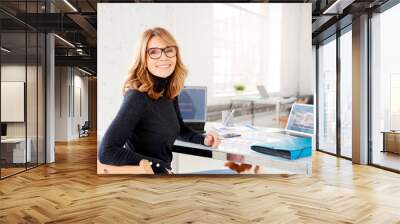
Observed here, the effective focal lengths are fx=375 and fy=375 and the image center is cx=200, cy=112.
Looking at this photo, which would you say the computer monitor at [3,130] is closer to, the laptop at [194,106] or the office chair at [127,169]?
the office chair at [127,169]

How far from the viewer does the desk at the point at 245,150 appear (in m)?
5.16

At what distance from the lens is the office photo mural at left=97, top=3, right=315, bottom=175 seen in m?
A: 5.13

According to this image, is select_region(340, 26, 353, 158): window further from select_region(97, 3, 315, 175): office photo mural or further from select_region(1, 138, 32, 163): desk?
select_region(1, 138, 32, 163): desk

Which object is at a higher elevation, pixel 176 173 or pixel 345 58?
pixel 345 58

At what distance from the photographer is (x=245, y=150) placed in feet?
16.9

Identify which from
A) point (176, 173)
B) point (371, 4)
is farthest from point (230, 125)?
point (371, 4)

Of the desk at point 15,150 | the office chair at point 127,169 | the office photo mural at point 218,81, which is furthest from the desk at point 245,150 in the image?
the desk at point 15,150

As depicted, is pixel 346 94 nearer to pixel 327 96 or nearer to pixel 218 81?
pixel 327 96

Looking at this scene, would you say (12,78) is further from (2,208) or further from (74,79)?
(74,79)

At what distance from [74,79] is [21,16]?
29.6ft

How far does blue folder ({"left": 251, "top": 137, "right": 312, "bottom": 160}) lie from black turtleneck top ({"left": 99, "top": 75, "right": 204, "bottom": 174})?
849 mm

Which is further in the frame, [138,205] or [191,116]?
[191,116]

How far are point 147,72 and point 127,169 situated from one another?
4.44 ft

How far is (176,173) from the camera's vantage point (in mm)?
5270
